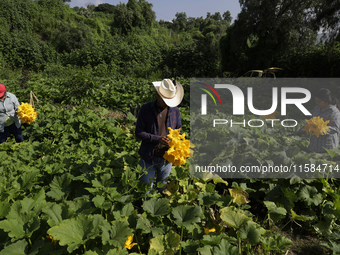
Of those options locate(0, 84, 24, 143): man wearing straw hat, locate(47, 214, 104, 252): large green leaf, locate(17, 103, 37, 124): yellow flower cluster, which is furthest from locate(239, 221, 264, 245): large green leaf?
locate(0, 84, 24, 143): man wearing straw hat

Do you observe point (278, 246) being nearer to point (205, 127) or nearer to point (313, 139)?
point (313, 139)

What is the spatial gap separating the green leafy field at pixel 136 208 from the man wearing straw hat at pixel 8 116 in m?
0.54

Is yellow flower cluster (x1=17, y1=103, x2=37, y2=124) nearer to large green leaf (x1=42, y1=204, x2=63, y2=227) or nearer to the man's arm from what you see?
the man's arm

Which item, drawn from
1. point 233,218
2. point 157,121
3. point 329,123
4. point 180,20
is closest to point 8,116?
point 157,121

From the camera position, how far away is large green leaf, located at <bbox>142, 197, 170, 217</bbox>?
186cm

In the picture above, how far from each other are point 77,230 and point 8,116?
13.5ft

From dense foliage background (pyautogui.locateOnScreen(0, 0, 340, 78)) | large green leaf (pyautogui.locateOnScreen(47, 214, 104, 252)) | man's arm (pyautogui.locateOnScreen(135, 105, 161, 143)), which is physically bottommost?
large green leaf (pyautogui.locateOnScreen(47, 214, 104, 252))

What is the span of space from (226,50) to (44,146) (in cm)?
1842

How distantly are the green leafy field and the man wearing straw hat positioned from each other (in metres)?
0.54

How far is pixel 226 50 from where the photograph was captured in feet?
→ 63.2

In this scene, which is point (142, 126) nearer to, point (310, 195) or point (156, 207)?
point (156, 207)

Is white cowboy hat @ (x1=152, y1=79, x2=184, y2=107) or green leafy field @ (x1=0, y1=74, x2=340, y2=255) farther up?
white cowboy hat @ (x1=152, y1=79, x2=184, y2=107)

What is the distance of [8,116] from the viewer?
4562 mm

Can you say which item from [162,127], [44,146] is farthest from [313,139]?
[44,146]
